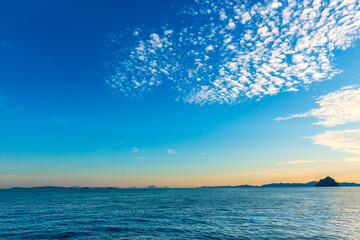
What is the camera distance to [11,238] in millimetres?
28141

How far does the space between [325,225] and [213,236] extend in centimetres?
2159

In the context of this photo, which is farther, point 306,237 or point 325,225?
point 325,225

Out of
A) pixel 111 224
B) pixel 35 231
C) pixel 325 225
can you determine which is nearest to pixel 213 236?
pixel 111 224

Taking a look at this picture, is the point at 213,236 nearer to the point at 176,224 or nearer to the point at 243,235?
the point at 243,235

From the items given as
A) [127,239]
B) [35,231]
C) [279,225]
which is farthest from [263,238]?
[35,231]

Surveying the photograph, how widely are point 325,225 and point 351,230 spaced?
383cm

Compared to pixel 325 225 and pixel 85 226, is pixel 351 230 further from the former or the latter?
pixel 85 226

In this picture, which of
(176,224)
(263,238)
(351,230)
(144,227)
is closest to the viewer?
(263,238)

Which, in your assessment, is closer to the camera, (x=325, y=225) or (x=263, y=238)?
(x=263, y=238)

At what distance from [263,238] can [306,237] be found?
5.98 m

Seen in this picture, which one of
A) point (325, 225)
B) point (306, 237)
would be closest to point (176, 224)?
point (306, 237)

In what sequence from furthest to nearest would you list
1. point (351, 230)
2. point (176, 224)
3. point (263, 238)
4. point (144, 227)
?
point (176, 224) < point (144, 227) < point (351, 230) < point (263, 238)

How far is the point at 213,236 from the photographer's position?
93.6 feet

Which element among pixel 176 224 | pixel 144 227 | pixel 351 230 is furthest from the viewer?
pixel 176 224
